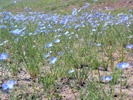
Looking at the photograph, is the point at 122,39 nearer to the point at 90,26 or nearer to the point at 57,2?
the point at 90,26

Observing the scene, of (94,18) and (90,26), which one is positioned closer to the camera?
(90,26)

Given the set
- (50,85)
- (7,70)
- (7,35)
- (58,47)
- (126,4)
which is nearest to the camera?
(50,85)

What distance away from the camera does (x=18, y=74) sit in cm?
364

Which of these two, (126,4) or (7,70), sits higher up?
(7,70)

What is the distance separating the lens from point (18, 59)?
4055 millimetres

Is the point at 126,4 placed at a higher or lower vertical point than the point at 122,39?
lower

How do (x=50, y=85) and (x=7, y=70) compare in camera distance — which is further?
(x=7, y=70)

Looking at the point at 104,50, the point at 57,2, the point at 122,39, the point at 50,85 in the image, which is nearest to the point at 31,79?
the point at 50,85

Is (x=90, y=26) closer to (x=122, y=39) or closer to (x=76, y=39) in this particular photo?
(x=76, y=39)

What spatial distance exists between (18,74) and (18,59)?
452mm

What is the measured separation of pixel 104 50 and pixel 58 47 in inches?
25.7

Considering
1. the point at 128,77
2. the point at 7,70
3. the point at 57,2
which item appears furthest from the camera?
the point at 57,2

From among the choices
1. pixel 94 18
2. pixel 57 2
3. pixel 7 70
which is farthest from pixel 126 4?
pixel 7 70

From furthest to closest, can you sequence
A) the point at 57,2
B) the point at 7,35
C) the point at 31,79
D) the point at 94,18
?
1. the point at 57,2
2. the point at 94,18
3. the point at 7,35
4. the point at 31,79
